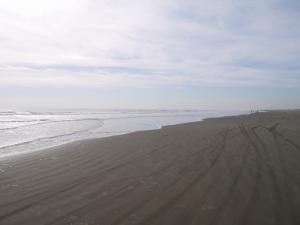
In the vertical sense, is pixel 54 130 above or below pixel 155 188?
below

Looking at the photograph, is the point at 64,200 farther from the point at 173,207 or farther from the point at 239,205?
the point at 239,205

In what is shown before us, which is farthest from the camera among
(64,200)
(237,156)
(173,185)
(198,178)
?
(237,156)

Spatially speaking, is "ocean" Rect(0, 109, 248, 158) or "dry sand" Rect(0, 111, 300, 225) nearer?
"dry sand" Rect(0, 111, 300, 225)

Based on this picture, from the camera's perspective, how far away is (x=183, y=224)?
4984 millimetres

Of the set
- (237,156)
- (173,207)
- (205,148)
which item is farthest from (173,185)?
(205,148)

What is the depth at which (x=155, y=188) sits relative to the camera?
7.04m

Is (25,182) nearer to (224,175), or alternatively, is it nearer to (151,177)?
(151,177)

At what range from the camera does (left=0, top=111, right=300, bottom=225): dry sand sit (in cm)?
534

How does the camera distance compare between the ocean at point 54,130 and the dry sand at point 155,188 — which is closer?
the dry sand at point 155,188

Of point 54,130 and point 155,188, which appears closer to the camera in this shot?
point 155,188

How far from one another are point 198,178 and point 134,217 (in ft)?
9.71

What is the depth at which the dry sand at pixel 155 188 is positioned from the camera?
5336mm

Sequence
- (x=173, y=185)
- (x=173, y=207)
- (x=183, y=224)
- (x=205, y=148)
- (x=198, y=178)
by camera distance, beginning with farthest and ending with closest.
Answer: (x=205, y=148), (x=198, y=178), (x=173, y=185), (x=173, y=207), (x=183, y=224)

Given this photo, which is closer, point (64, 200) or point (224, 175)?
point (64, 200)
